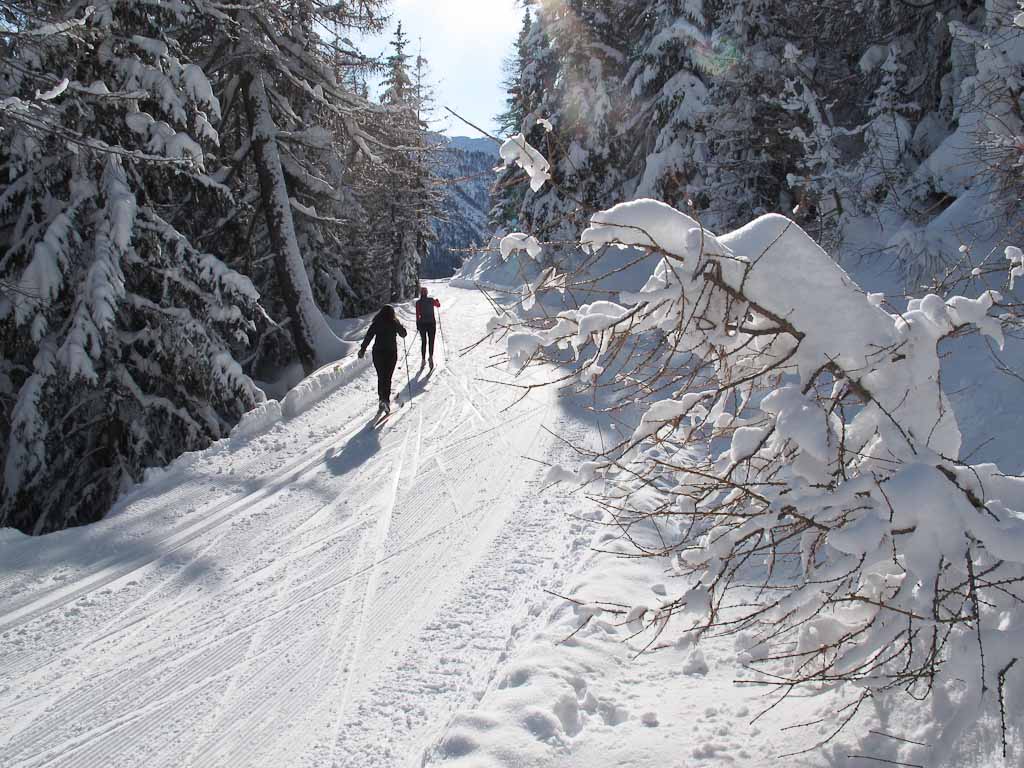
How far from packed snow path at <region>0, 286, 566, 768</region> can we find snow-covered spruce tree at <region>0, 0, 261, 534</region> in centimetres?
275

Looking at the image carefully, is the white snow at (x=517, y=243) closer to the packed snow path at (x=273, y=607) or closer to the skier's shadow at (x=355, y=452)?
the packed snow path at (x=273, y=607)

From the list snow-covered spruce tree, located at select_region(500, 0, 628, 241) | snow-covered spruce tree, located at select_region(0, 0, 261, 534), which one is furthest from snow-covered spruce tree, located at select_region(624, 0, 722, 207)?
snow-covered spruce tree, located at select_region(0, 0, 261, 534)

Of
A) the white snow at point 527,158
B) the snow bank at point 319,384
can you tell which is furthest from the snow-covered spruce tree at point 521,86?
the white snow at point 527,158

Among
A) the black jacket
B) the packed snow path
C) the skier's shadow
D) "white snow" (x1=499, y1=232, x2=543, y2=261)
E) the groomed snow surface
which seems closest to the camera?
"white snow" (x1=499, y1=232, x2=543, y2=261)

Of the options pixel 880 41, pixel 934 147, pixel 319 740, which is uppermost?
pixel 880 41

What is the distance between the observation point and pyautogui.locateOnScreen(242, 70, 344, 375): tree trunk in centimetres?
1519

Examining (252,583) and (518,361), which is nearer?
(518,361)

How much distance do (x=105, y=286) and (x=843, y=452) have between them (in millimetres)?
9866

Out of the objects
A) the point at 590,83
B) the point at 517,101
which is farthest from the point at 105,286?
the point at 517,101

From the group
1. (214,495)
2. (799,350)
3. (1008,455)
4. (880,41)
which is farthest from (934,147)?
(214,495)

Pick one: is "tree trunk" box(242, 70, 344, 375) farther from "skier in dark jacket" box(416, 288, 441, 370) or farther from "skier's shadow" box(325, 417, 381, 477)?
"skier's shadow" box(325, 417, 381, 477)

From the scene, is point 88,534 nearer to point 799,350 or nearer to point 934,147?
point 799,350

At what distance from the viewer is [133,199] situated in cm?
968

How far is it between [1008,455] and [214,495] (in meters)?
8.77
